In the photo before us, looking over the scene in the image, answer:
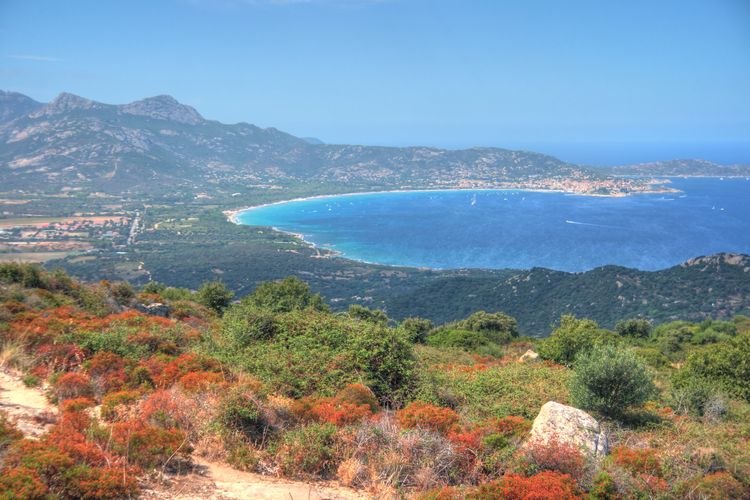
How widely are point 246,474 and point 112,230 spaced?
324 feet

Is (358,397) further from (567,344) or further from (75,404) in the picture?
(567,344)

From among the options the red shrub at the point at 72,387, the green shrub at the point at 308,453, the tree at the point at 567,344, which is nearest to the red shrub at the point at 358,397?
the green shrub at the point at 308,453

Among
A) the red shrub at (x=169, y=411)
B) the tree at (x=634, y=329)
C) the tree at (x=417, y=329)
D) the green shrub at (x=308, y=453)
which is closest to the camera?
the green shrub at (x=308, y=453)

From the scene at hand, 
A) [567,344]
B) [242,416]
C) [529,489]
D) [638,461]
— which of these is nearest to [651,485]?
[638,461]

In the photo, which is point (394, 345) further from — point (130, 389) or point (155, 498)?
point (155, 498)

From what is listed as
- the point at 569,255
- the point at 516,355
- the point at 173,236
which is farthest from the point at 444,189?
the point at 516,355

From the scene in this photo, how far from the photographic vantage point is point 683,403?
33.8 ft

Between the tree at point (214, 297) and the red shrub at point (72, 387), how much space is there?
17.8 metres

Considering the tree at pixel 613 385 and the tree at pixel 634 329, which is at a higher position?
the tree at pixel 613 385

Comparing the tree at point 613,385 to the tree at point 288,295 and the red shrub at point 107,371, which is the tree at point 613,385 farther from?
the tree at point 288,295

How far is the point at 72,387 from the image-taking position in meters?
7.51

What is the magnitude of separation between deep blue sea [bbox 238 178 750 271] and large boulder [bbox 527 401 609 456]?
74.2m

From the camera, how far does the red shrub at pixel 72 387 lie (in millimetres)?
7379

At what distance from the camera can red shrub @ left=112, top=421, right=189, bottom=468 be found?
5.37m
